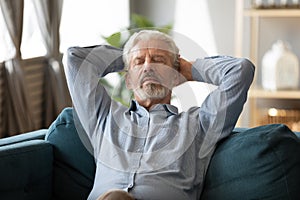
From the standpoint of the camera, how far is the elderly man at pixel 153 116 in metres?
2.09

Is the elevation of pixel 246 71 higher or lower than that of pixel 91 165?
higher

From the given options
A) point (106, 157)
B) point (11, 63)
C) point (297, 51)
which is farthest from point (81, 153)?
point (297, 51)

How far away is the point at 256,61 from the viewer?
427cm

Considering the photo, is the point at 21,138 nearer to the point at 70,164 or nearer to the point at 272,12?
the point at 70,164

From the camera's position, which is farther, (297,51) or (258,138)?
(297,51)

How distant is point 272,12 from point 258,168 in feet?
7.46

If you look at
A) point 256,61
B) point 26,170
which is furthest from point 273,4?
point 26,170

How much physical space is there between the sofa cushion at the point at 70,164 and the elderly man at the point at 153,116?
97 mm

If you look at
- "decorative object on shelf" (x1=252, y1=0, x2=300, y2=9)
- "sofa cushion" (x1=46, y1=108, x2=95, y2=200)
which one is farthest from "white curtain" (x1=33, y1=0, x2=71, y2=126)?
"sofa cushion" (x1=46, y1=108, x2=95, y2=200)

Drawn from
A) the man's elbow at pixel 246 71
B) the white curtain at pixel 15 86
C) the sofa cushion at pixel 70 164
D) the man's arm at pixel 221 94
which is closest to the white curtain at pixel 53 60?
the white curtain at pixel 15 86

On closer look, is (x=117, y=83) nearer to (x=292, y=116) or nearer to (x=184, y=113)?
(x=184, y=113)

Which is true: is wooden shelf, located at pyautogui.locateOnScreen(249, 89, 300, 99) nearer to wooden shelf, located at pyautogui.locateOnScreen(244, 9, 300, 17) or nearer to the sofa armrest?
wooden shelf, located at pyautogui.locateOnScreen(244, 9, 300, 17)

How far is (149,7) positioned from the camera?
482 centimetres

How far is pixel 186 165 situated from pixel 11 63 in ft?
5.88
